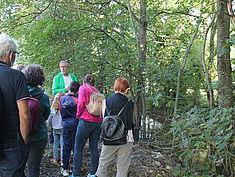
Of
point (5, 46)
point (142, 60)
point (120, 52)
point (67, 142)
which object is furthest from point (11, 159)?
point (142, 60)

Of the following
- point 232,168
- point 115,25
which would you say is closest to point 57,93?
point 115,25

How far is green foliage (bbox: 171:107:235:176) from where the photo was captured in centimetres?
382

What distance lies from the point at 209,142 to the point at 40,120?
8.94 ft

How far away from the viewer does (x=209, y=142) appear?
3926 millimetres

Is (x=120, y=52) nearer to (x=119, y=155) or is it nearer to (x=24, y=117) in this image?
(x=119, y=155)

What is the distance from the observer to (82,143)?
436cm

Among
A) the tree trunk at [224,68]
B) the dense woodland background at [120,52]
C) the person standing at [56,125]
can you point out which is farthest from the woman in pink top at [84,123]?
the tree trunk at [224,68]

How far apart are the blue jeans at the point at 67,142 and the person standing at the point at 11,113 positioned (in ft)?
7.34

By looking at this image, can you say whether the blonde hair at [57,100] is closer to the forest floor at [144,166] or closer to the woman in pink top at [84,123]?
the woman in pink top at [84,123]

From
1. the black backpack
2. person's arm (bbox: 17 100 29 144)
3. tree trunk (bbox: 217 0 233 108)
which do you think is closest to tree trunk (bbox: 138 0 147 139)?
tree trunk (bbox: 217 0 233 108)

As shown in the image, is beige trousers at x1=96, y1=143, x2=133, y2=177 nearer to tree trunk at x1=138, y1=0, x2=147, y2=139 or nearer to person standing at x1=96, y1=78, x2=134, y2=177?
person standing at x1=96, y1=78, x2=134, y2=177

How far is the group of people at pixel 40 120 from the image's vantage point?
226 centimetres

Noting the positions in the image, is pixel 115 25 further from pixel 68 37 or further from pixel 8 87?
pixel 8 87

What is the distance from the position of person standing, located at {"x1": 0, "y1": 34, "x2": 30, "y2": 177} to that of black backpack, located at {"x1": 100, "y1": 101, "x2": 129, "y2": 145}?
1547mm
